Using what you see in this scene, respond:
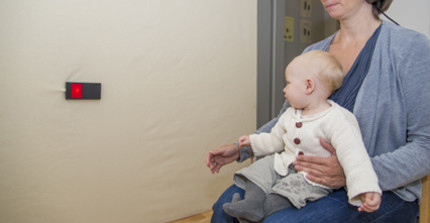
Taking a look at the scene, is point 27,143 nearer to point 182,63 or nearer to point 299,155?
point 182,63

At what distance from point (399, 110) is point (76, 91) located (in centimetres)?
130

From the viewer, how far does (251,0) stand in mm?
1859

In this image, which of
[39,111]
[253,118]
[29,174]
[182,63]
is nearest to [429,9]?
[253,118]

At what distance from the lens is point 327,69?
841 millimetres

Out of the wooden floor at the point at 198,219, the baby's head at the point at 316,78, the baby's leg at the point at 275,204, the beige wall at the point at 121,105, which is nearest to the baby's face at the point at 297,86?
the baby's head at the point at 316,78

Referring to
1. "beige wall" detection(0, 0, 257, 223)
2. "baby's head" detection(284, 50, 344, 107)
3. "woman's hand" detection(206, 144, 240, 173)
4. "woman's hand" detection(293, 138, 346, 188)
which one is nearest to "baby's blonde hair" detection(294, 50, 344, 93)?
"baby's head" detection(284, 50, 344, 107)

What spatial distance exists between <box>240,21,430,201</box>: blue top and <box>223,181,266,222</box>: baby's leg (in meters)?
0.32

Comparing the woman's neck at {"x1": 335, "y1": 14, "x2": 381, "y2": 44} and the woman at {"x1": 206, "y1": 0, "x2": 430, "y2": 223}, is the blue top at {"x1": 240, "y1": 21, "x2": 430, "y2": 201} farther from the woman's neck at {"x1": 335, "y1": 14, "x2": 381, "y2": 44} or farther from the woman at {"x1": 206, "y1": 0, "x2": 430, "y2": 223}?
the woman's neck at {"x1": 335, "y1": 14, "x2": 381, "y2": 44}

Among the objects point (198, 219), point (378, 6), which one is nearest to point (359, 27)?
point (378, 6)

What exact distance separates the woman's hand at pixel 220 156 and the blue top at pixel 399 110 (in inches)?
17.2

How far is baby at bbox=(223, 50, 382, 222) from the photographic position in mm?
740

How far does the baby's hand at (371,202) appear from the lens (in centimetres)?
65

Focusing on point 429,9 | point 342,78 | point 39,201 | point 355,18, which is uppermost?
Result: point 429,9

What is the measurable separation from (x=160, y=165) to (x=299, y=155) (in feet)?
3.20
